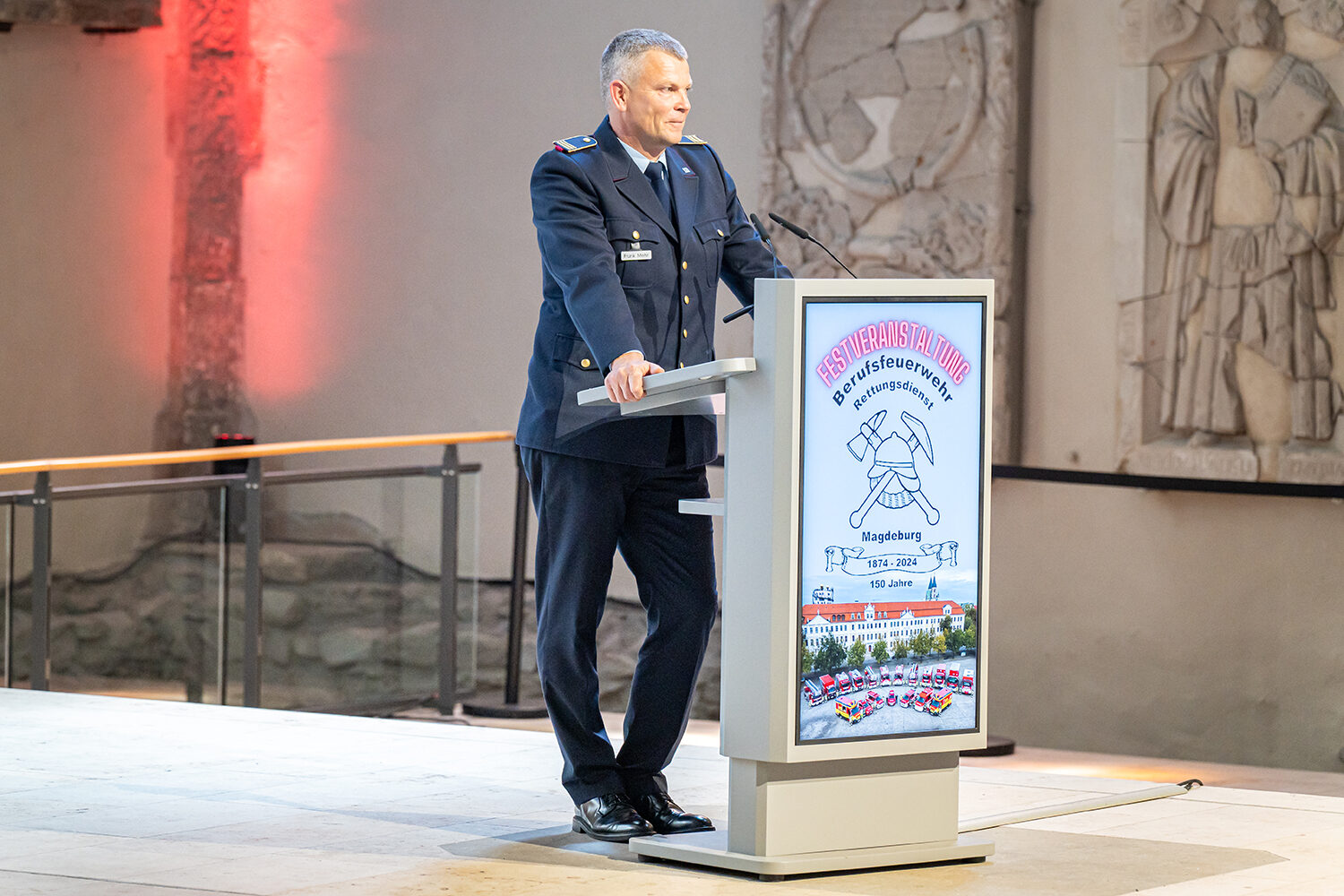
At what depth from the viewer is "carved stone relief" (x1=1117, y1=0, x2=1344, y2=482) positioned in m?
6.11

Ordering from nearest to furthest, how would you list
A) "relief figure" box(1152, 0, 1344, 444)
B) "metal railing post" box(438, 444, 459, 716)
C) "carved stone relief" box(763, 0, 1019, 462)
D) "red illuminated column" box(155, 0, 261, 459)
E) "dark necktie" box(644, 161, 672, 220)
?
1. "dark necktie" box(644, 161, 672, 220)
2. "relief figure" box(1152, 0, 1344, 444)
3. "metal railing post" box(438, 444, 459, 716)
4. "carved stone relief" box(763, 0, 1019, 462)
5. "red illuminated column" box(155, 0, 261, 459)

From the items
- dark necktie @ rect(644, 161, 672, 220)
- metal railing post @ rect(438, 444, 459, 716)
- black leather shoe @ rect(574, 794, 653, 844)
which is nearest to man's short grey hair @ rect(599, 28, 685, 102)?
dark necktie @ rect(644, 161, 672, 220)

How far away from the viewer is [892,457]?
2.58 m

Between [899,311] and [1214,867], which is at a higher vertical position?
[899,311]

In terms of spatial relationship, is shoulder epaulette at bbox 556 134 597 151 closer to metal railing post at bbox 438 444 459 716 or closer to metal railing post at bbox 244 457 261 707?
metal railing post at bbox 244 457 261 707

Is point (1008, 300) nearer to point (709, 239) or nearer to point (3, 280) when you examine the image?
point (709, 239)

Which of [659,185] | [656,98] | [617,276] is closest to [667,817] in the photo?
[617,276]

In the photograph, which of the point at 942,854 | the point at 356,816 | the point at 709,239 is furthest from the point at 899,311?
the point at 356,816

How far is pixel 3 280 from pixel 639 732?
6.96 metres

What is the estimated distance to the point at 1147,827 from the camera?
2.99 metres

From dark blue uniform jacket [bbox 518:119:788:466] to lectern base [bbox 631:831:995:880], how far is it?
58 cm

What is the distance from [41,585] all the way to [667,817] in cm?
336

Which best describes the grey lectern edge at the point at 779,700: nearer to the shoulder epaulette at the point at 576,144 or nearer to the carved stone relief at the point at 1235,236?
the shoulder epaulette at the point at 576,144

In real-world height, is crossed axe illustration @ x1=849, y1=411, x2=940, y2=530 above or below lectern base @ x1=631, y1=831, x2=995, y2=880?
above
